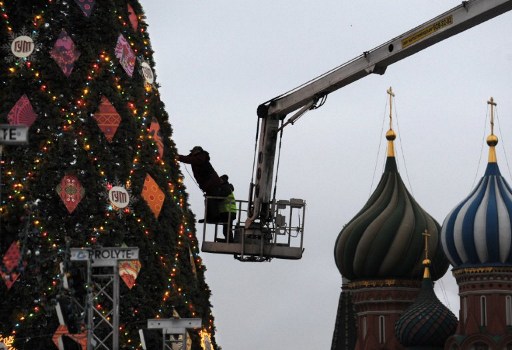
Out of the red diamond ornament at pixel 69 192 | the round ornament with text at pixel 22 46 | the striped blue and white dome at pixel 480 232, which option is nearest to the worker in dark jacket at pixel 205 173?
the red diamond ornament at pixel 69 192

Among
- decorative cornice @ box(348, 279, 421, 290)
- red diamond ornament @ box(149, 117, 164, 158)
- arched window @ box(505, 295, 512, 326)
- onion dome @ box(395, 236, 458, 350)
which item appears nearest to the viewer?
red diamond ornament @ box(149, 117, 164, 158)

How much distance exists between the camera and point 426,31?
115ft

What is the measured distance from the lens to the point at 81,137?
114 feet

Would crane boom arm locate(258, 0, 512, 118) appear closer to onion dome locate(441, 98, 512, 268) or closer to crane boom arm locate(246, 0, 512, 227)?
crane boom arm locate(246, 0, 512, 227)

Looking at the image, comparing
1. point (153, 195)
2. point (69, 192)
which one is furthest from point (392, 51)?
point (69, 192)

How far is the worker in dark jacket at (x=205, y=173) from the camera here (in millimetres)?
35312

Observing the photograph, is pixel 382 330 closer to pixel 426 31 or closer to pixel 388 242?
pixel 388 242

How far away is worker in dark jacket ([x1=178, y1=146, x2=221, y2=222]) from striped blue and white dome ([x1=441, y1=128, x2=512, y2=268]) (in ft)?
148

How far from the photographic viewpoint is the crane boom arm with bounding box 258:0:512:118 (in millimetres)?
33562

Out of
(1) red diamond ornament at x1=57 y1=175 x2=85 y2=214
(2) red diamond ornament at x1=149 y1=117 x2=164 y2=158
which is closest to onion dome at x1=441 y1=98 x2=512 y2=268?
(2) red diamond ornament at x1=149 y1=117 x2=164 y2=158

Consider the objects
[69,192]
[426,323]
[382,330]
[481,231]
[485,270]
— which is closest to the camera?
[69,192]

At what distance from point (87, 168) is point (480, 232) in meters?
47.3

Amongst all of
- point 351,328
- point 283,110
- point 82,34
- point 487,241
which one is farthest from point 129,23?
point 351,328

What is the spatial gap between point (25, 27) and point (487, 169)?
1999 inches
